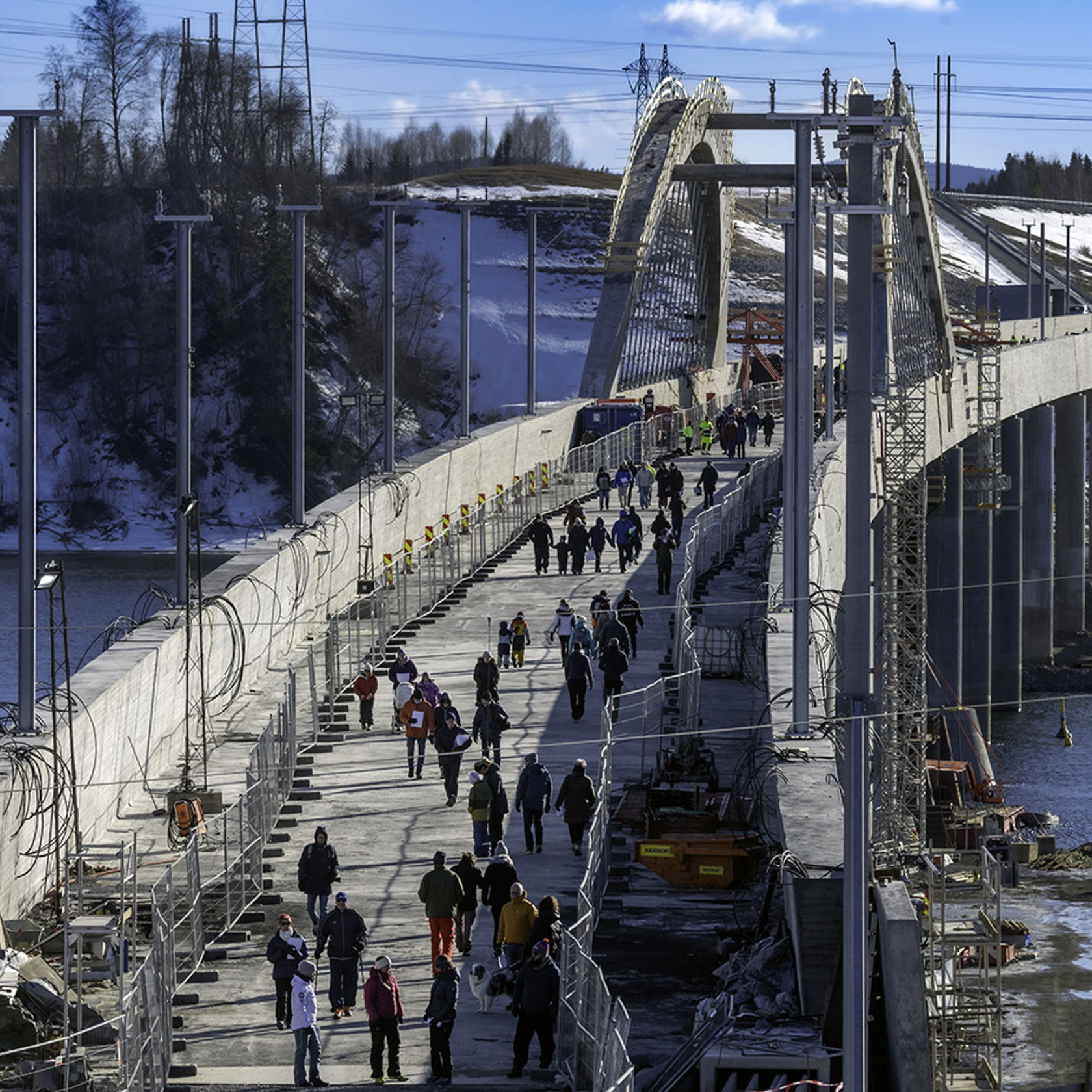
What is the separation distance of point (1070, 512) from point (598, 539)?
59911 mm

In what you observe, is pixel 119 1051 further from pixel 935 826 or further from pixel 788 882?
pixel 935 826

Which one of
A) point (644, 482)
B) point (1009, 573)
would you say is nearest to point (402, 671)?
point (644, 482)

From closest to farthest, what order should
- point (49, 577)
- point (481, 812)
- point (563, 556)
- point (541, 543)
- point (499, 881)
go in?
point (499, 881)
point (49, 577)
point (481, 812)
point (541, 543)
point (563, 556)

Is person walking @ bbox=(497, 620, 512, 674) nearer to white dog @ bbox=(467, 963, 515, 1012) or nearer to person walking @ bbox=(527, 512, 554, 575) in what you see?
person walking @ bbox=(527, 512, 554, 575)

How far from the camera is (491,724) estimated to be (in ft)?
86.2

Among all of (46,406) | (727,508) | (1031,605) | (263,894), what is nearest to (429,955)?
(263,894)

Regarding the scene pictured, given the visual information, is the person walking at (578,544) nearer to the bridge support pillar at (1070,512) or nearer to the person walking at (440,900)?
the person walking at (440,900)

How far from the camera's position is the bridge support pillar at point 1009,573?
79.5 metres

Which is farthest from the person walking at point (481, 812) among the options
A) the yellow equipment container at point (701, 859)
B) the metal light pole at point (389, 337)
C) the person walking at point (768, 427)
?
the person walking at point (768, 427)

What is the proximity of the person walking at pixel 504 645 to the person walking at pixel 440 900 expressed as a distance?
1425 centimetres

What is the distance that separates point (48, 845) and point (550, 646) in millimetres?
14767

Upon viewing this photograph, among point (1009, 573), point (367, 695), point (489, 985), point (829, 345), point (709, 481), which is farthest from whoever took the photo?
point (1009, 573)

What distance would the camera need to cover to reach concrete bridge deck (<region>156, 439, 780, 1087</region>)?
17828 millimetres

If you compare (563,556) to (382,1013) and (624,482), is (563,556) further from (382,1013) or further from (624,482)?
(382,1013)
